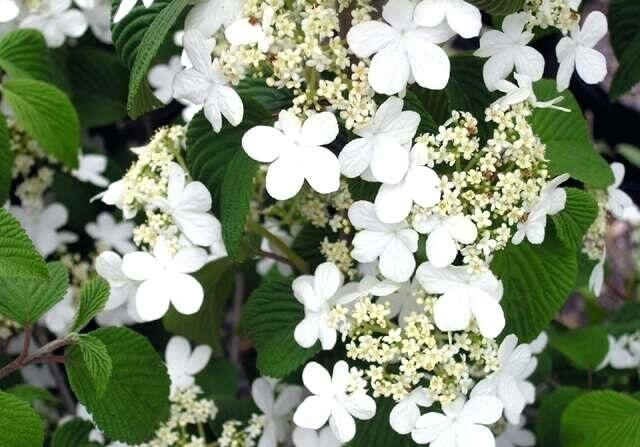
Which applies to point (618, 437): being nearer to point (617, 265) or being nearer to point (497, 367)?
point (497, 367)

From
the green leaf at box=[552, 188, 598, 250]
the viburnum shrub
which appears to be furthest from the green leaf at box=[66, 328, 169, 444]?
the green leaf at box=[552, 188, 598, 250]

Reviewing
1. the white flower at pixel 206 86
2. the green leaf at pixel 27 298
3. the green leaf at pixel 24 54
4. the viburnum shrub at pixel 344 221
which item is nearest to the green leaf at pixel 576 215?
the viburnum shrub at pixel 344 221

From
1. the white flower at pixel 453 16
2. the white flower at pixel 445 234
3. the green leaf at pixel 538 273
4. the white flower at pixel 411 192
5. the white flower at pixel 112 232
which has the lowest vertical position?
the white flower at pixel 112 232

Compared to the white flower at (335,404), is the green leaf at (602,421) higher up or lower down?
lower down

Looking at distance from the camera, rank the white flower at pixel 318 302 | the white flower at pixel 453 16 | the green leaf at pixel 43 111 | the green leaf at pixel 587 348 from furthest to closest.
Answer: the green leaf at pixel 587 348 → the green leaf at pixel 43 111 → the white flower at pixel 318 302 → the white flower at pixel 453 16

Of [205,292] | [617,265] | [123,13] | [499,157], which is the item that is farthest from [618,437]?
[617,265]

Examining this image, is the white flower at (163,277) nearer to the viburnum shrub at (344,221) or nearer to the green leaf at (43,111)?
the viburnum shrub at (344,221)
